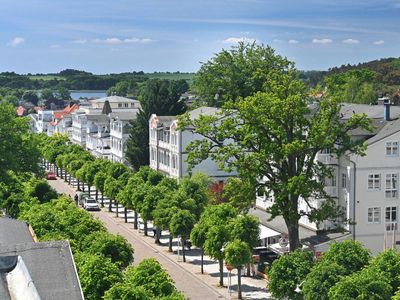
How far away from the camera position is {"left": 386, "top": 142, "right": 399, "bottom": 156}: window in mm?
47531

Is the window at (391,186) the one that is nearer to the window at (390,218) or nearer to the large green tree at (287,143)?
the window at (390,218)

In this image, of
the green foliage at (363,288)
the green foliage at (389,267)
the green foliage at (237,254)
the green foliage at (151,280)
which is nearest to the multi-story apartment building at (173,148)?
the green foliage at (237,254)

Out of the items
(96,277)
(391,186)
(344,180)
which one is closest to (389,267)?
(96,277)

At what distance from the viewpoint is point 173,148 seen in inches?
2837

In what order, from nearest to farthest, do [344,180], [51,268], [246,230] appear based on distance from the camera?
[51,268], [246,230], [344,180]

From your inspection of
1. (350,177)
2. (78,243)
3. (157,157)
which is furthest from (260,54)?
(78,243)

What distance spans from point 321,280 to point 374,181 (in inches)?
749

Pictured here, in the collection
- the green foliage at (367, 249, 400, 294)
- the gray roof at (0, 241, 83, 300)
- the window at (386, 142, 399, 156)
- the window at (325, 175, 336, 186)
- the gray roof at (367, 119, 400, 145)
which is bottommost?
the green foliage at (367, 249, 400, 294)

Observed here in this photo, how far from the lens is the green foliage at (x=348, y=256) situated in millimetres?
31203

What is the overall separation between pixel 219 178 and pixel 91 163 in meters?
16.8

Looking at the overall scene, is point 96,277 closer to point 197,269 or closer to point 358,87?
point 197,269

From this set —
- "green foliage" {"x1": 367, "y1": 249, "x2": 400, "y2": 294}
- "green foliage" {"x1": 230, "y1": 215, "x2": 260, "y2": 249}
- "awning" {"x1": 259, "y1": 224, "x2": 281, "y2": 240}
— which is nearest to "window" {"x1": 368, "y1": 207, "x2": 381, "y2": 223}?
"awning" {"x1": 259, "y1": 224, "x2": 281, "y2": 240}

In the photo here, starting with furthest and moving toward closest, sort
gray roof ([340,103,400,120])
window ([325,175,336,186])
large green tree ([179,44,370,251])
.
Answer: gray roof ([340,103,400,120]) < window ([325,175,336,186]) < large green tree ([179,44,370,251])

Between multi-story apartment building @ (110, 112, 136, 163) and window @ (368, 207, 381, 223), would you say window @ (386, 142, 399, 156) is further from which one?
multi-story apartment building @ (110, 112, 136, 163)
